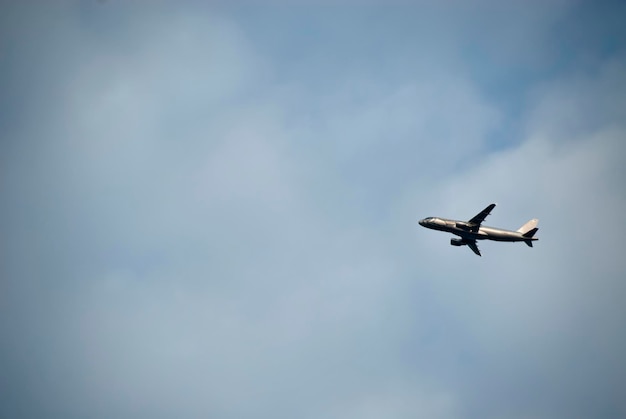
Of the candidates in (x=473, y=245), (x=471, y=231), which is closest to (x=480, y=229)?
(x=471, y=231)

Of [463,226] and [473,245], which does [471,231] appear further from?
[473,245]

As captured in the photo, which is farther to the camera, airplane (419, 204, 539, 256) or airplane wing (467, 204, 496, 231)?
airplane (419, 204, 539, 256)

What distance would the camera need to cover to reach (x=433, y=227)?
136125mm

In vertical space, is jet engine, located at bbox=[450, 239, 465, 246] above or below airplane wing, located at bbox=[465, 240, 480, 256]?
above

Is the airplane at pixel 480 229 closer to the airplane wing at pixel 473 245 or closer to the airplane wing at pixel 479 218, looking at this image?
the airplane wing at pixel 479 218

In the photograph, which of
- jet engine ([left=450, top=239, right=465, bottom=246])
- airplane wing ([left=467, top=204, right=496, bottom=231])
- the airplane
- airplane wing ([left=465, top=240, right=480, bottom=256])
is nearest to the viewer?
airplane wing ([left=467, top=204, right=496, bottom=231])

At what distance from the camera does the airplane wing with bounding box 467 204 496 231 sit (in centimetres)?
12669

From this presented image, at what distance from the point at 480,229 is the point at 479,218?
16.5 feet

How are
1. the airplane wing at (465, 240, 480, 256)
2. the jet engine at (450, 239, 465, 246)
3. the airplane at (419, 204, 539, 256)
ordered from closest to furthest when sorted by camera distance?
the airplane at (419, 204, 539, 256) → the airplane wing at (465, 240, 480, 256) → the jet engine at (450, 239, 465, 246)

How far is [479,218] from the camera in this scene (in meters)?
130

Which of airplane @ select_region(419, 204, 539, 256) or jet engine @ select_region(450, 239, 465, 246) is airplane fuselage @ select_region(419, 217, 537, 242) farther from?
jet engine @ select_region(450, 239, 465, 246)

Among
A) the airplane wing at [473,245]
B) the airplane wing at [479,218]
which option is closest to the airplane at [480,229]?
the airplane wing at [479,218]

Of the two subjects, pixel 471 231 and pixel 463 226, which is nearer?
pixel 471 231

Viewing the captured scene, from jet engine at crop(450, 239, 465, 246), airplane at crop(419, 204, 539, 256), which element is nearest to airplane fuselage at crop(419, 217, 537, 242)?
airplane at crop(419, 204, 539, 256)
